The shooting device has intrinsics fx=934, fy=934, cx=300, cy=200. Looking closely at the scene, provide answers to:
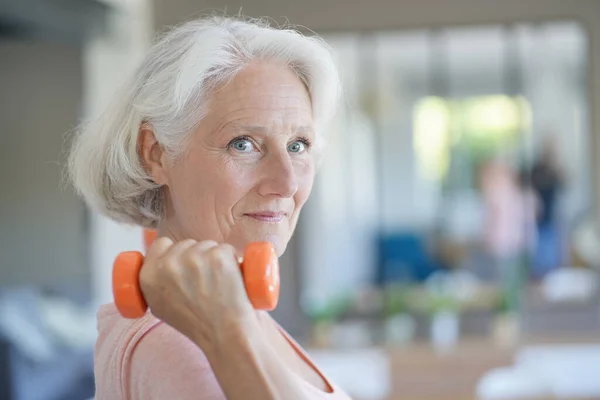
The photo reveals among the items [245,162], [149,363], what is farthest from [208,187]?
[149,363]

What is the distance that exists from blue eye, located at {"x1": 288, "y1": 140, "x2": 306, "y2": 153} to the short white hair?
0.08m

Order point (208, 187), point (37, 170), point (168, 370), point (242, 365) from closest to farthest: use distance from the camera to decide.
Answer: point (242, 365) → point (168, 370) → point (208, 187) → point (37, 170)

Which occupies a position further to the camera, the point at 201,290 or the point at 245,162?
the point at 245,162

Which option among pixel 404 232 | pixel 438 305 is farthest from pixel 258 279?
pixel 404 232

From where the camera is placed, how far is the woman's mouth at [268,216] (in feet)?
3.34

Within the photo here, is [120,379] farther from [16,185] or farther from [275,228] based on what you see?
[16,185]

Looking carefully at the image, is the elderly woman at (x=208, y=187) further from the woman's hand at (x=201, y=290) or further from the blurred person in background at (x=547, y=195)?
the blurred person in background at (x=547, y=195)

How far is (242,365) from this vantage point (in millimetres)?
804

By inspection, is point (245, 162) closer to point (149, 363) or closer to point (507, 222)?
point (149, 363)

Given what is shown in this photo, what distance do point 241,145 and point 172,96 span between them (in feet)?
0.30

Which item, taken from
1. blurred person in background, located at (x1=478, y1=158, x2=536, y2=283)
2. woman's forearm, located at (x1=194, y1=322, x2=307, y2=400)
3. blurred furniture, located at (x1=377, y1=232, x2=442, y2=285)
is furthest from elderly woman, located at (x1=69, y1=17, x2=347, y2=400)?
blurred furniture, located at (x1=377, y1=232, x2=442, y2=285)

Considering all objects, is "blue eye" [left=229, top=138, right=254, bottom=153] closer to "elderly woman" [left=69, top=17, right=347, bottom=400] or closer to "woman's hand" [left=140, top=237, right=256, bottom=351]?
"elderly woman" [left=69, top=17, right=347, bottom=400]

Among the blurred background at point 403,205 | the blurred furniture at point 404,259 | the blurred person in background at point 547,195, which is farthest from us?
the blurred furniture at point 404,259

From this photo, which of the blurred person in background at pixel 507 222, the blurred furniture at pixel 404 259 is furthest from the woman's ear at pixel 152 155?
the blurred furniture at pixel 404 259
